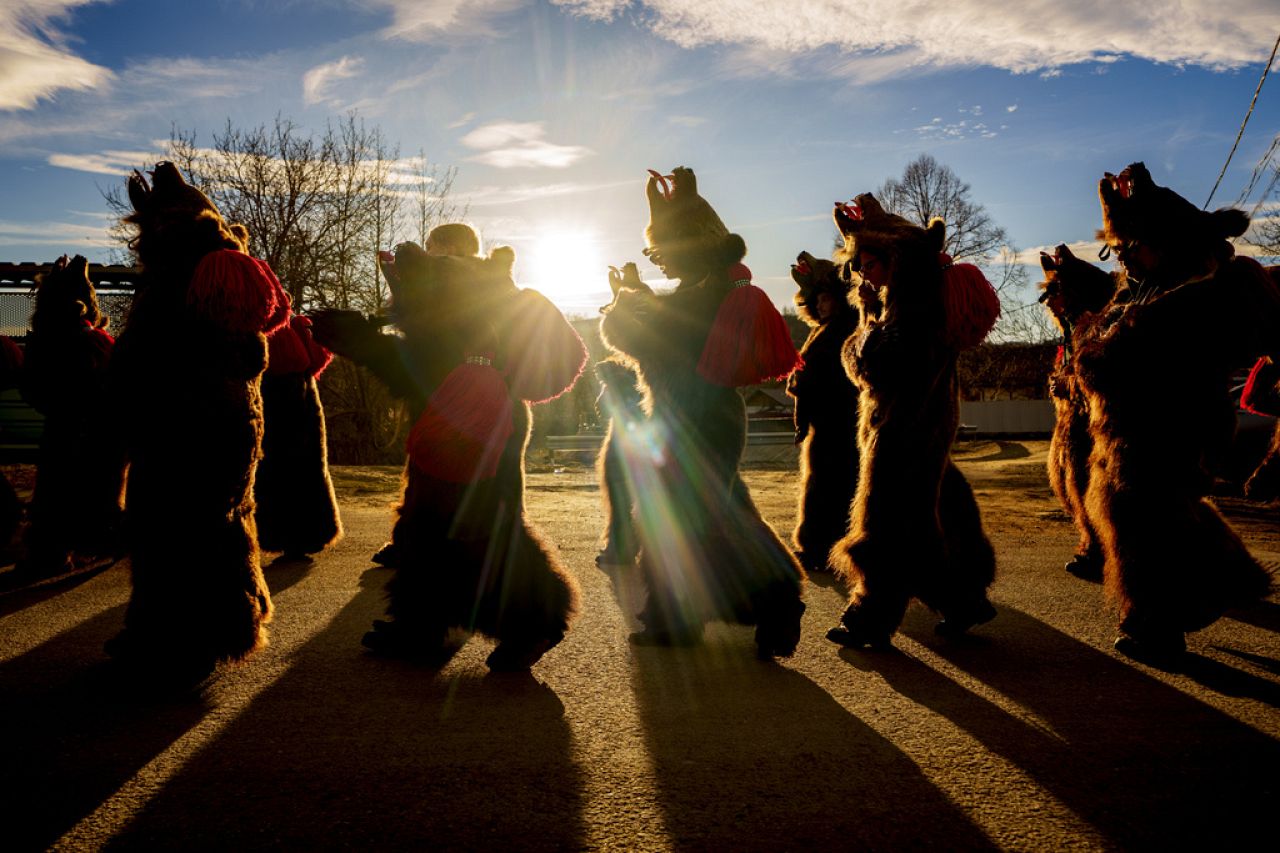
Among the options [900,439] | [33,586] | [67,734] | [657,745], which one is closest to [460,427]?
[657,745]

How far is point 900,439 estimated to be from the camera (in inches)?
152

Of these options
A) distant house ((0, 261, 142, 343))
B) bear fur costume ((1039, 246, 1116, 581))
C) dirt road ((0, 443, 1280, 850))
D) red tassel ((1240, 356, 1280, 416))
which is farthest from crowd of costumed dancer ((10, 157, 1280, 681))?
distant house ((0, 261, 142, 343))

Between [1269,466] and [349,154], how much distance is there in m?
21.9

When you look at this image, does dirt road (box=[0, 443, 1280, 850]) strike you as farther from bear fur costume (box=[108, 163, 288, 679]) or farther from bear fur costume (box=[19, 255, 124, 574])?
bear fur costume (box=[19, 255, 124, 574])

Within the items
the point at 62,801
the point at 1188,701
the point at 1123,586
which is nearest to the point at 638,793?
the point at 62,801

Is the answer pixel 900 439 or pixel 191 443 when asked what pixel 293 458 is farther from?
pixel 900 439

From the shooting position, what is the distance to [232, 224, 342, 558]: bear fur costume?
227 inches

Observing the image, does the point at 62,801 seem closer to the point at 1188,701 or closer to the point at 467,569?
the point at 467,569

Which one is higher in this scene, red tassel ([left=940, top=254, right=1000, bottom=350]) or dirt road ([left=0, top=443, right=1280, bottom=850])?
red tassel ([left=940, top=254, right=1000, bottom=350])

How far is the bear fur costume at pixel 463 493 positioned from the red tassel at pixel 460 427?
0.04m

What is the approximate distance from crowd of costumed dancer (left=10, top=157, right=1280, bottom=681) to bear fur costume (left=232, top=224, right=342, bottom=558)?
1.96m

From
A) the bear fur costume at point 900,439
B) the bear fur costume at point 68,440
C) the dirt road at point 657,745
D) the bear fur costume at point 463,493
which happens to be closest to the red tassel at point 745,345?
the bear fur costume at point 900,439

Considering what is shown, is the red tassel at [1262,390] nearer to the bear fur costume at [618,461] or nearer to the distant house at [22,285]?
the bear fur costume at [618,461]

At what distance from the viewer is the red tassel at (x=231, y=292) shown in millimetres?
3270
